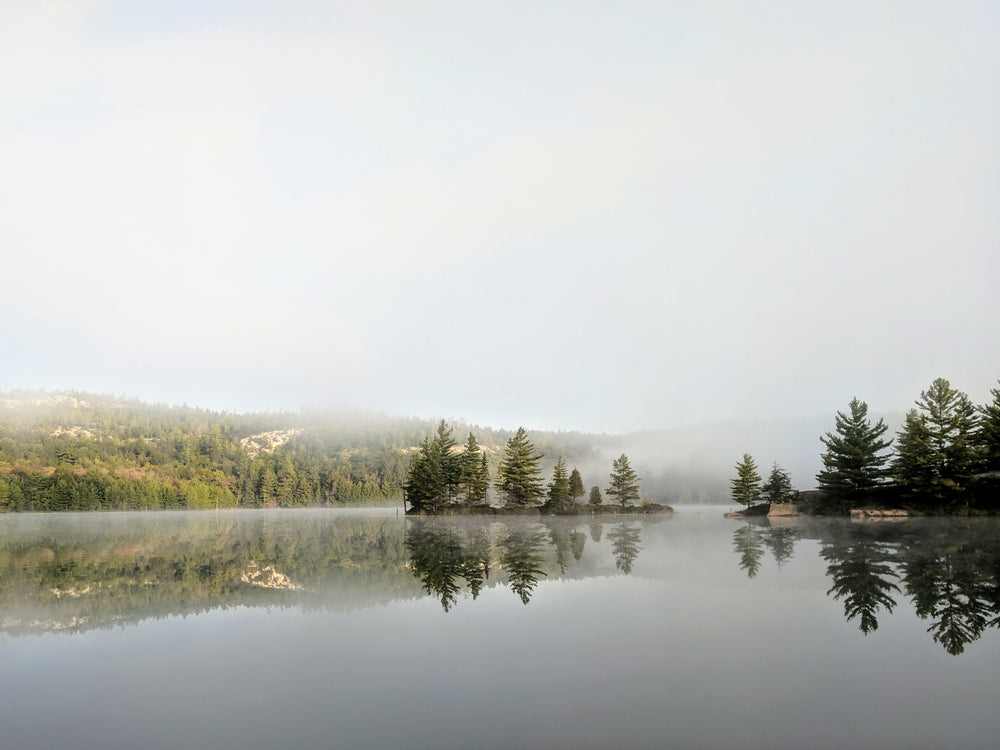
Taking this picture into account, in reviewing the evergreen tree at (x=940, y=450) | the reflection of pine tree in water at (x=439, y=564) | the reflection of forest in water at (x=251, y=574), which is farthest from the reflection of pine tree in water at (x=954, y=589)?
the evergreen tree at (x=940, y=450)

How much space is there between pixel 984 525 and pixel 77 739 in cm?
5140

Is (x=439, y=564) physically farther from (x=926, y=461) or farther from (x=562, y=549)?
(x=926, y=461)

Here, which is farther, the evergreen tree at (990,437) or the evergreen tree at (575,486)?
the evergreen tree at (575,486)

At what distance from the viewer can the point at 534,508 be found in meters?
72.5

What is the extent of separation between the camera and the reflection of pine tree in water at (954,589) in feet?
39.4

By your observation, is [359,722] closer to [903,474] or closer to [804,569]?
[804,569]

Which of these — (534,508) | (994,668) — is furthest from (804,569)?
(534,508)

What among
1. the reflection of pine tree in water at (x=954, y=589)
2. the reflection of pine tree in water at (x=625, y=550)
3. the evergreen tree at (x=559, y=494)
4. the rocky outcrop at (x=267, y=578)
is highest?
the reflection of pine tree in water at (x=954, y=589)

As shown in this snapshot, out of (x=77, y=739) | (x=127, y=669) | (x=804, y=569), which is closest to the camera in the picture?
(x=77, y=739)

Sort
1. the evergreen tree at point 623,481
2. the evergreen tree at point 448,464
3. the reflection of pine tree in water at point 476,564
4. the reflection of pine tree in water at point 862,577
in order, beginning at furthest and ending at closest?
the evergreen tree at point 623,481 < the evergreen tree at point 448,464 < the reflection of pine tree in water at point 476,564 < the reflection of pine tree in water at point 862,577

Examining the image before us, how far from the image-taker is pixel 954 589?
52.8ft

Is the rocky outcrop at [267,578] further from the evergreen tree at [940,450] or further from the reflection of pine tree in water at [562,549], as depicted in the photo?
the evergreen tree at [940,450]

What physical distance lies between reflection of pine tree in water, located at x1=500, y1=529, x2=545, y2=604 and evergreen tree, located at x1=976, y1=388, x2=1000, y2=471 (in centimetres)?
4346

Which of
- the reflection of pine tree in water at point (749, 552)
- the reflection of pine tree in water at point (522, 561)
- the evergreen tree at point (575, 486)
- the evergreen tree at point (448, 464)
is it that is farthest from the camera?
the evergreen tree at point (575, 486)
